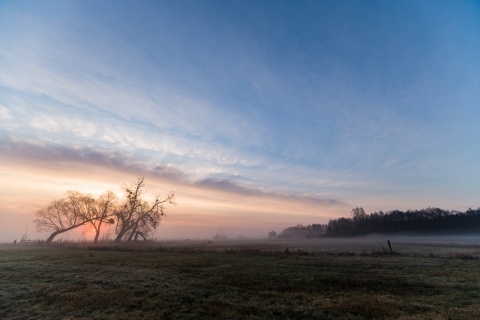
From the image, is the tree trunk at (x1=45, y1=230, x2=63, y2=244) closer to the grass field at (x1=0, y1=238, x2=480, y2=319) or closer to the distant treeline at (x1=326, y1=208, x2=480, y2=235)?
the grass field at (x1=0, y1=238, x2=480, y2=319)

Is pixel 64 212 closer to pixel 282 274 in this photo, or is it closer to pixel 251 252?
pixel 251 252

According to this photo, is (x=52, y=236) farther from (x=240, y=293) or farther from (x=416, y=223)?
(x=416, y=223)

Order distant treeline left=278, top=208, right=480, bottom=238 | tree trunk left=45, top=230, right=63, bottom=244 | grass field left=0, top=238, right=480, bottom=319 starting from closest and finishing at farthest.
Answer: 1. grass field left=0, top=238, right=480, bottom=319
2. tree trunk left=45, top=230, right=63, bottom=244
3. distant treeline left=278, top=208, right=480, bottom=238


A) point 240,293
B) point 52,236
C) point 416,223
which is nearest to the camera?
point 240,293

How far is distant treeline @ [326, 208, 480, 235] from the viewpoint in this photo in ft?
477

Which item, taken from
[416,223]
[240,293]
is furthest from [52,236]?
[416,223]

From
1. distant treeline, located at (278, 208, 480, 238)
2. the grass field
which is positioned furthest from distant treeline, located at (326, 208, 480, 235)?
the grass field

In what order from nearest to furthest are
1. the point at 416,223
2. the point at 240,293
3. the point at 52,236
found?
the point at 240,293, the point at 52,236, the point at 416,223

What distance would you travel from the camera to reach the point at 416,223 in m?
159

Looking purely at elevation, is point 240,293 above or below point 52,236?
below

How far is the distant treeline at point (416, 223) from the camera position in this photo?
145500 millimetres

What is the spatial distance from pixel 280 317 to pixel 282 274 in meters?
9.42

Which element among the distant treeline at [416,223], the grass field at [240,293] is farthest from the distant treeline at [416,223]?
the grass field at [240,293]

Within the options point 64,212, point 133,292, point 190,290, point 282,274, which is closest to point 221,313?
point 190,290
